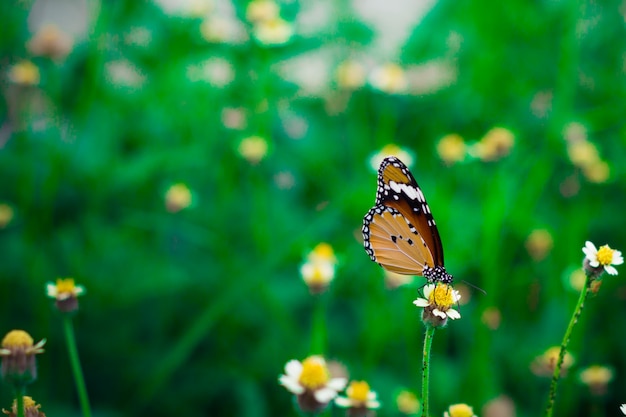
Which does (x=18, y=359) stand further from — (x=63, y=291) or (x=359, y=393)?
(x=359, y=393)

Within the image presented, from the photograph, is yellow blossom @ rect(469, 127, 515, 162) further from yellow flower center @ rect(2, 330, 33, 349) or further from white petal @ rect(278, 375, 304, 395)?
yellow flower center @ rect(2, 330, 33, 349)

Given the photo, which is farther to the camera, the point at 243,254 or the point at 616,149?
the point at 616,149

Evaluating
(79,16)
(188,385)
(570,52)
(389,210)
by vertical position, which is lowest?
(188,385)

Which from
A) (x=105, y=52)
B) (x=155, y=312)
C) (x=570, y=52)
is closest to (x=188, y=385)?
(x=155, y=312)

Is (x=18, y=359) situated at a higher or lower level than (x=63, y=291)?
lower

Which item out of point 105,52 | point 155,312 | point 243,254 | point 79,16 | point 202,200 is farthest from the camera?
point 79,16

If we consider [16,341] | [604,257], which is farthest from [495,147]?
[16,341]

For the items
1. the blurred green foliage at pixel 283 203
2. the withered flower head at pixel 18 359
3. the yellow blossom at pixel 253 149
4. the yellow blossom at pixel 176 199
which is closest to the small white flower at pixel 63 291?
the withered flower head at pixel 18 359

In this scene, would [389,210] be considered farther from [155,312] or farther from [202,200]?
[202,200]
